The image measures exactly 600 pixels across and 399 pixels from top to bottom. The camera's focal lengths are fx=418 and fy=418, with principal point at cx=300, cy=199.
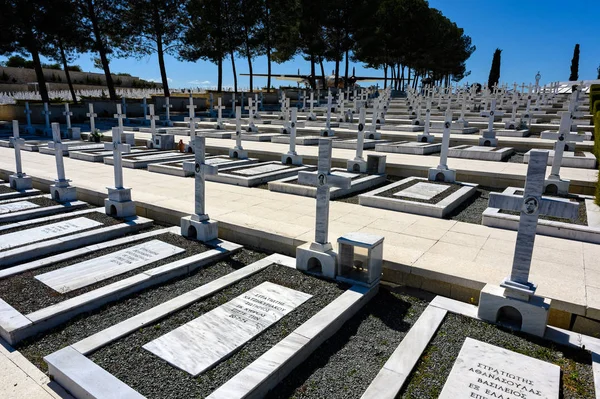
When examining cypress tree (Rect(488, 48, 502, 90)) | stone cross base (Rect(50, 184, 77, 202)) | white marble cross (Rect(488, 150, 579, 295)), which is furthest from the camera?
cypress tree (Rect(488, 48, 502, 90))

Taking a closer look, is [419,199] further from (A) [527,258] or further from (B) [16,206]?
(B) [16,206]

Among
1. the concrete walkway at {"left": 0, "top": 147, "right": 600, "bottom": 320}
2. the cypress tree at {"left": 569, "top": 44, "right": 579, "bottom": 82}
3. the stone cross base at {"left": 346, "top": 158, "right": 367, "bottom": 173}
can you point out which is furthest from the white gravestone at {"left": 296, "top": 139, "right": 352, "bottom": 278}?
the cypress tree at {"left": 569, "top": 44, "right": 579, "bottom": 82}

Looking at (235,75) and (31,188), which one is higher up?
(235,75)

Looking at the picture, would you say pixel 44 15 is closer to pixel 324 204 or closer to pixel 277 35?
pixel 277 35

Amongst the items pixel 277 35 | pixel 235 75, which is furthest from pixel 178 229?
pixel 277 35

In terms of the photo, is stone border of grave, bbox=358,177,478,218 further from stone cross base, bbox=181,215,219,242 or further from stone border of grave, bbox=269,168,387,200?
stone cross base, bbox=181,215,219,242

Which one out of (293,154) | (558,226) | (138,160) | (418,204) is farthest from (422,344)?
(138,160)

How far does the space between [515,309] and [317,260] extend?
86.3 inches

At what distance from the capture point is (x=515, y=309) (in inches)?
156

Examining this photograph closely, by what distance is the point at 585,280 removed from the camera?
4.69 metres

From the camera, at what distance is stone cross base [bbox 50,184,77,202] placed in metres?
8.12

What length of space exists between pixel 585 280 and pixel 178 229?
541 cm

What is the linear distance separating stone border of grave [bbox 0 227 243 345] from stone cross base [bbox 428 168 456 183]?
5.81 meters

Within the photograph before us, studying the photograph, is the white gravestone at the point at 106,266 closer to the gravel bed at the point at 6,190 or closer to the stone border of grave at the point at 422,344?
the stone border of grave at the point at 422,344
